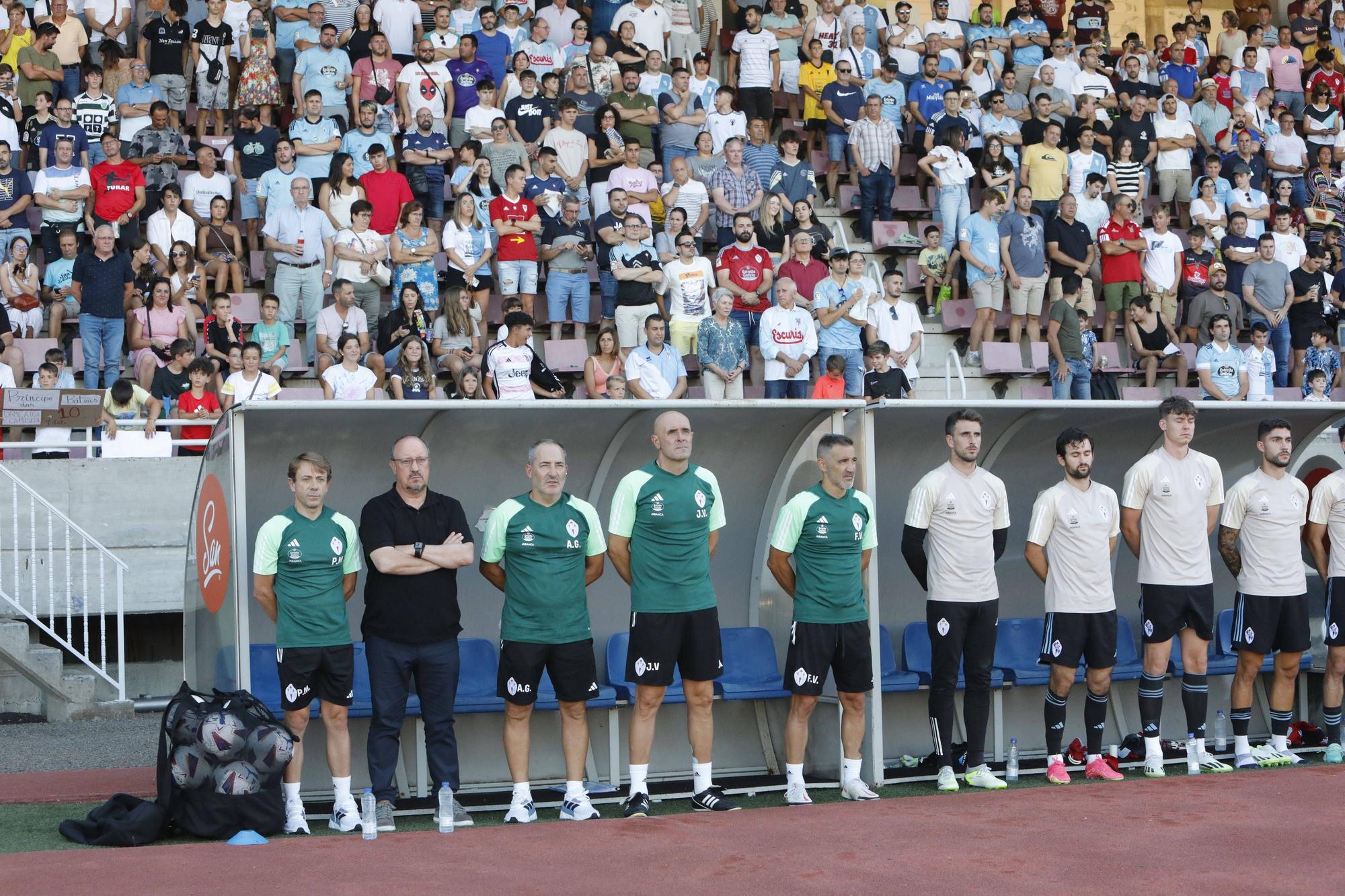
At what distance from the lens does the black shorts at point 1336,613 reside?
350 inches

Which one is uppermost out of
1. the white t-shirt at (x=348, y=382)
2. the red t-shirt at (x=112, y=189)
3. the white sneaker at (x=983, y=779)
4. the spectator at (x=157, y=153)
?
the spectator at (x=157, y=153)

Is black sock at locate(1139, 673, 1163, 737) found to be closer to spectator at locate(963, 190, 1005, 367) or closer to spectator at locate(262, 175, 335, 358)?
spectator at locate(963, 190, 1005, 367)

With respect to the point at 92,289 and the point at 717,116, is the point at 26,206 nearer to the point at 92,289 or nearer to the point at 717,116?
the point at 92,289

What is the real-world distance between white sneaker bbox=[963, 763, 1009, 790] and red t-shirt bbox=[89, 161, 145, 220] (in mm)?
9656

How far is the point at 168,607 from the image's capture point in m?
11.4

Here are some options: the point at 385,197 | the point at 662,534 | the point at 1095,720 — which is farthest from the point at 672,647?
the point at 385,197

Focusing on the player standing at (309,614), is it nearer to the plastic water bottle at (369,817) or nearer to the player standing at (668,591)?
the plastic water bottle at (369,817)

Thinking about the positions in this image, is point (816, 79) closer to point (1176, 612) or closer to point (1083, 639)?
point (1176, 612)

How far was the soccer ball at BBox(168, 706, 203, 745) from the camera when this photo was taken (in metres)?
6.77

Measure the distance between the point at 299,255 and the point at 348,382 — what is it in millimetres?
2106

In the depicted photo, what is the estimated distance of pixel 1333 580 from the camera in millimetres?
8938

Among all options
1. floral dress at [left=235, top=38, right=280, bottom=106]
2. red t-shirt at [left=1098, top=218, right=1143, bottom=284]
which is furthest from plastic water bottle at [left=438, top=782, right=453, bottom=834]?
red t-shirt at [left=1098, top=218, right=1143, bottom=284]

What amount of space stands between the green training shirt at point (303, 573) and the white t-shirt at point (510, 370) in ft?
17.5

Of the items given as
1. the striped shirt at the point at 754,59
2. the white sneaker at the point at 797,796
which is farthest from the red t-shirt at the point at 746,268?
the white sneaker at the point at 797,796
